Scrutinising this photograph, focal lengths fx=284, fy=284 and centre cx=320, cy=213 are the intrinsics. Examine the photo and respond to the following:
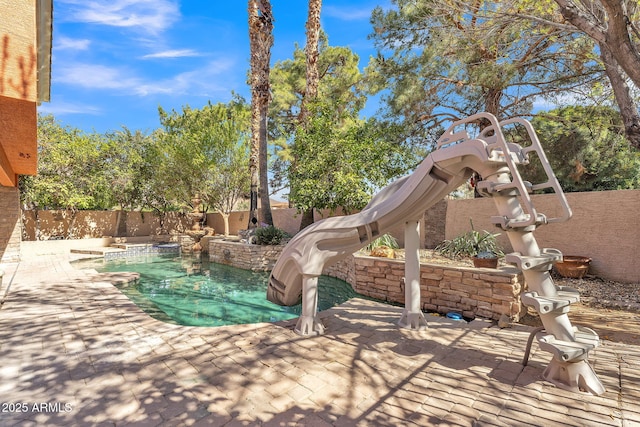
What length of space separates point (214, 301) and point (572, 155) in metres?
15.0

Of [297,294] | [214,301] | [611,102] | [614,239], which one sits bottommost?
[214,301]

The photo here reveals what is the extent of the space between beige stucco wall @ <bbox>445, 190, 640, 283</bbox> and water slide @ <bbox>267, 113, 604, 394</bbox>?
12.3 ft

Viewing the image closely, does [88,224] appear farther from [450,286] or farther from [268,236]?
[450,286]

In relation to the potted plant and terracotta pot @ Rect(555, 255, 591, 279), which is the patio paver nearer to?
the potted plant

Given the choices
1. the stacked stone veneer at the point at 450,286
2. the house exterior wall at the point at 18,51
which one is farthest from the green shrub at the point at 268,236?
the house exterior wall at the point at 18,51

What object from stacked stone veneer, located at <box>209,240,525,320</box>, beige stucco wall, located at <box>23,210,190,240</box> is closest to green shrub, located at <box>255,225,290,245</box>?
stacked stone veneer, located at <box>209,240,525,320</box>

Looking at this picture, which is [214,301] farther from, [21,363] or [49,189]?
[49,189]

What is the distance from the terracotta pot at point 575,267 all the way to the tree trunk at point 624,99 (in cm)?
316

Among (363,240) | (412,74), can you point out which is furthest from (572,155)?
(363,240)

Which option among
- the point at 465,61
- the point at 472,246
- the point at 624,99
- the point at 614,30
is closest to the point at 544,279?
the point at 614,30

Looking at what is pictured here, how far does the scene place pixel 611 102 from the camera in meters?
8.93

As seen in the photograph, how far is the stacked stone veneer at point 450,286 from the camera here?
5.77 metres

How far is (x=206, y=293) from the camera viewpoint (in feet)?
29.5

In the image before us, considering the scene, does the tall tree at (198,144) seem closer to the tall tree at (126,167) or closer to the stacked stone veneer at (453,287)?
the tall tree at (126,167)
